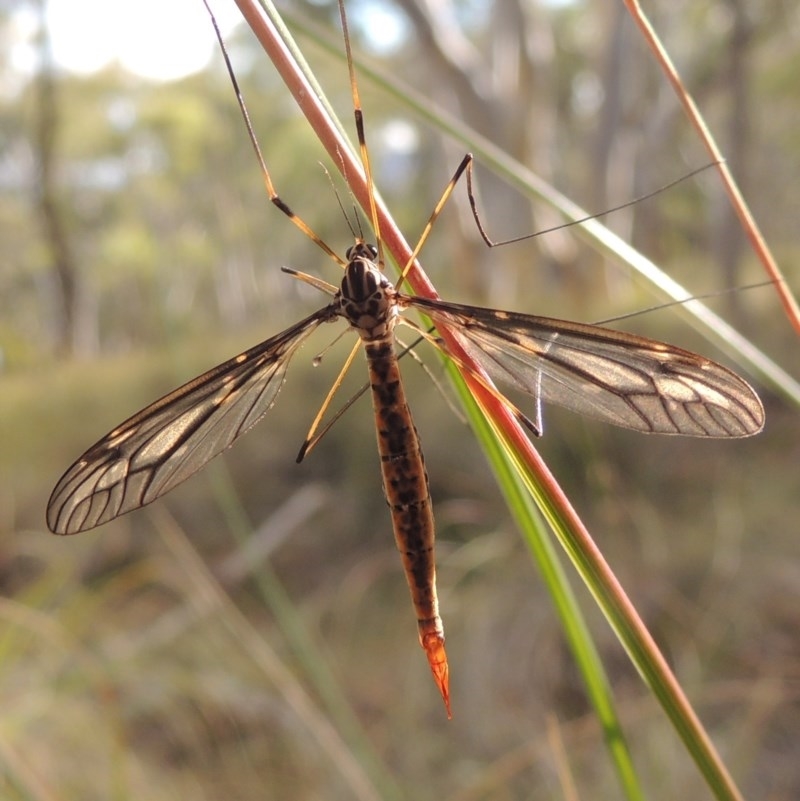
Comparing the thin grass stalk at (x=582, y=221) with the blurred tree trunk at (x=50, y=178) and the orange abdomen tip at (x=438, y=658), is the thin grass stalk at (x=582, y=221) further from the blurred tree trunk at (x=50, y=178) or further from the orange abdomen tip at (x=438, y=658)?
the blurred tree trunk at (x=50, y=178)

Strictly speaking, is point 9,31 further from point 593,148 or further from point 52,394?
point 593,148

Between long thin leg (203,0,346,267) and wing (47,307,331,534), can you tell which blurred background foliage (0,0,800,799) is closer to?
long thin leg (203,0,346,267)

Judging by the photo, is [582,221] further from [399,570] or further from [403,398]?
[399,570]

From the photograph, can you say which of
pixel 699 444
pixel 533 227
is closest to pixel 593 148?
pixel 533 227

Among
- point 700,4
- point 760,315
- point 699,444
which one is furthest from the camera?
point 700,4

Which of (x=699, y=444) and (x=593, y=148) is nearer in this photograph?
(x=699, y=444)

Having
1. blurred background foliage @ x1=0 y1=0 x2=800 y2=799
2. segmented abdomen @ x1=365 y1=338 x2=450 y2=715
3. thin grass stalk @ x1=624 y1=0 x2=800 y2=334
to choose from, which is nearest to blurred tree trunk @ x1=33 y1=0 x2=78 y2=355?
blurred background foliage @ x1=0 y1=0 x2=800 y2=799

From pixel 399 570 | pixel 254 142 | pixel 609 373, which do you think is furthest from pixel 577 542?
pixel 399 570

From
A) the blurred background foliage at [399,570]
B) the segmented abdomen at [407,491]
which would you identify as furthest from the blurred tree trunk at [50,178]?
the segmented abdomen at [407,491]
